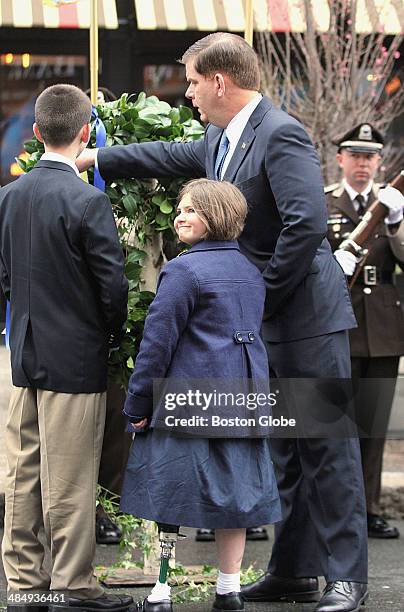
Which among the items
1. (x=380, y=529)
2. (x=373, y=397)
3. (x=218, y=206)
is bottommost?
(x=380, y=529)

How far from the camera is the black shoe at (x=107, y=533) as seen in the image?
18.6 ft

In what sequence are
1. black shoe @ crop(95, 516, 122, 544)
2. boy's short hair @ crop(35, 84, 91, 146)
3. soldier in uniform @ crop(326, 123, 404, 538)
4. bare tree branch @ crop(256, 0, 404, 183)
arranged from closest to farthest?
boy's short hair @ crop(35, 84, 91, 146), black shoe @ crop(95, 516, 122, 544), soldier in uniform @ crop(326, 123, 404, 538), bare tree branch @ crop(256, 0, 404, 183)

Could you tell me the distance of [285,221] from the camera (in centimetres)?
414

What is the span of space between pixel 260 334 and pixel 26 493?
3.13 ft

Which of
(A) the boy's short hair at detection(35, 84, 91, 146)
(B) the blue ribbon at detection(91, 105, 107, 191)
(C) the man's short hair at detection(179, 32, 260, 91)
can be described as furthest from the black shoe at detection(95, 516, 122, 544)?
(C) the man's short hair at detection(179, 32, 260, 91)

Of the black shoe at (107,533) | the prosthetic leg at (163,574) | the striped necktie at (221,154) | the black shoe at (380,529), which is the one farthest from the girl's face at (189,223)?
the black shoe at (380,529)

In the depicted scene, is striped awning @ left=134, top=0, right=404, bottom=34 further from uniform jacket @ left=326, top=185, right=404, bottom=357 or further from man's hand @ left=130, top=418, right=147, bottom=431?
man's hand @ left=130, top=418, right=147, bottom=431

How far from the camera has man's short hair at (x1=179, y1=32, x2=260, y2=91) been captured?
13.9ft

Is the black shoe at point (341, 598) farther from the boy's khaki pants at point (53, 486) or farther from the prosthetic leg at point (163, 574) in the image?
the boy's khaki pants at point (53, 486)

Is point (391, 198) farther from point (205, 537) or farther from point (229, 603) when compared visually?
point (229, 603)

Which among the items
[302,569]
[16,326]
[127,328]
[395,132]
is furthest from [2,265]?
[395,132]

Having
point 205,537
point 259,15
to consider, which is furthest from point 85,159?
point 259,15

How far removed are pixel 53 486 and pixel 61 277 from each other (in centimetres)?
69

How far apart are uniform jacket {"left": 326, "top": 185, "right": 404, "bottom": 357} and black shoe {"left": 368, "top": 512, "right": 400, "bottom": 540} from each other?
78cm
